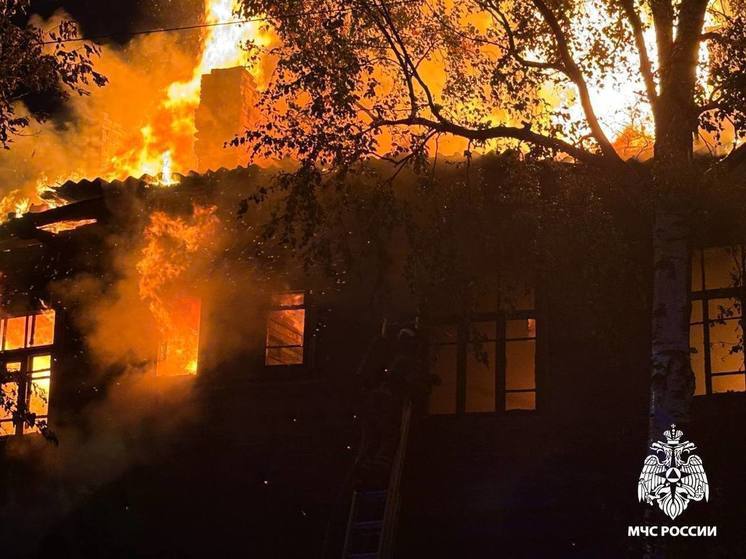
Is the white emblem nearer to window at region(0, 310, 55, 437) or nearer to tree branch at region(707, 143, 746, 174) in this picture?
tree branch at region(707, 143, 746, 174)

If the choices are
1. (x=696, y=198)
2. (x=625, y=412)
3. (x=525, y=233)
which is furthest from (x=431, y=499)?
(x=696, y=198)

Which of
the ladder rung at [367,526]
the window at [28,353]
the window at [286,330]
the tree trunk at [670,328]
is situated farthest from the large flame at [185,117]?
the tree trunk at [670,328]

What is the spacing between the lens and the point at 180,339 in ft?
52.0

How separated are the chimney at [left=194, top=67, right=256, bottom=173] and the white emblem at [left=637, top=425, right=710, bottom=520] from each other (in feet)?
39.5

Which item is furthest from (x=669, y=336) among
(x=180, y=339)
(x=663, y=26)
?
(x=180, y=339)

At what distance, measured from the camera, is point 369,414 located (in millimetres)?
13086

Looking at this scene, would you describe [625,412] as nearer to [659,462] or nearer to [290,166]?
[659,462]

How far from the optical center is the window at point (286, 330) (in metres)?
14.9

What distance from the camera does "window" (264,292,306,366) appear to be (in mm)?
14891

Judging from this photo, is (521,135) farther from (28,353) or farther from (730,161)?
(28,353)

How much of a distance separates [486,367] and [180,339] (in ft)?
15.5

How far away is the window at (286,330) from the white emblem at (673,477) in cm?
612

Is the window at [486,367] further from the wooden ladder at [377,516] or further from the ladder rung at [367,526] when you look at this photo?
the ladder rung at [367,526]

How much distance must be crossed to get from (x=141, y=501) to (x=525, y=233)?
6.82 meters
